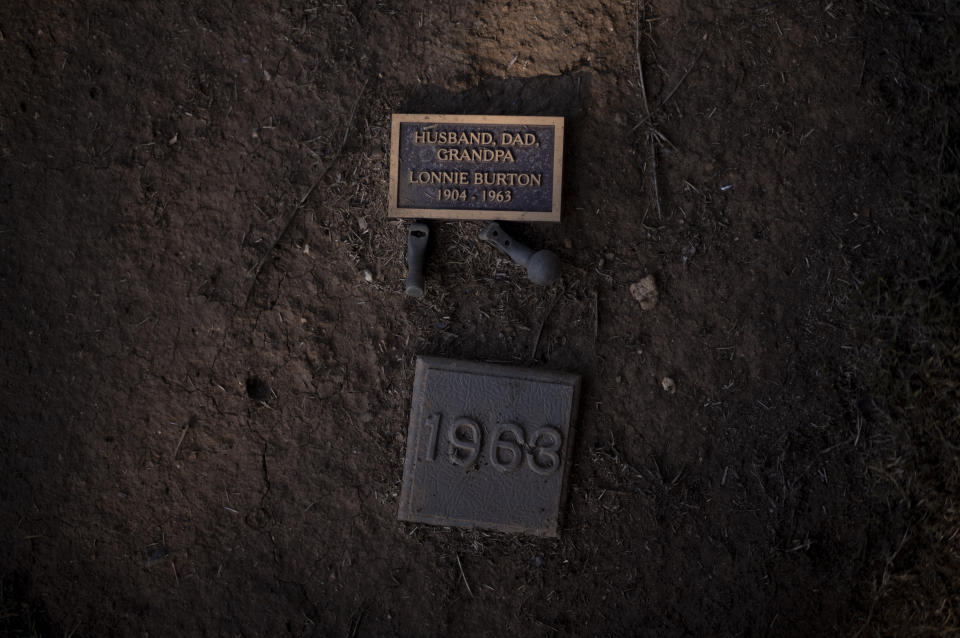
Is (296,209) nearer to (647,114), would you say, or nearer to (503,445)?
(503,445)

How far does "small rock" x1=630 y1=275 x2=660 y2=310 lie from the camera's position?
280cm

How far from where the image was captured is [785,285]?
2795mm

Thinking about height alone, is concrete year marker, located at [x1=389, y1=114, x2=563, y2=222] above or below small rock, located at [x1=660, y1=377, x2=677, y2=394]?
above

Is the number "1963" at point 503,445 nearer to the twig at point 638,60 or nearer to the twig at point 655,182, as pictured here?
the twig at point 655,182

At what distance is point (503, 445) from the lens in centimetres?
280

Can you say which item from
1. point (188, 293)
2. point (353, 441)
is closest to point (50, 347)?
point (188, 293)

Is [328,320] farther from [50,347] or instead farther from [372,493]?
[50,347]

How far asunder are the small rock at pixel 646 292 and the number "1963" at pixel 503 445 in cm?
80

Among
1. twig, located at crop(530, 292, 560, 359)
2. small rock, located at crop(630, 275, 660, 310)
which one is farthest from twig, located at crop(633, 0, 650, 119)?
twig, located at crop(530, 292, 560, 359)

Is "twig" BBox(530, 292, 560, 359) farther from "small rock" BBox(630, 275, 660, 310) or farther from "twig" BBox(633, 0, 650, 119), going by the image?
"twig" BBox(633, 0, 650, 119)

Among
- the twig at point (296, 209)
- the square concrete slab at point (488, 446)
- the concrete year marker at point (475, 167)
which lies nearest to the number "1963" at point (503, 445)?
the square concrete slab at point (488, 446)


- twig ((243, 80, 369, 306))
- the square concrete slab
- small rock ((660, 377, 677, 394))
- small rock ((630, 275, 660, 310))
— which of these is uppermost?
twig ((243, 80, 369, 306))

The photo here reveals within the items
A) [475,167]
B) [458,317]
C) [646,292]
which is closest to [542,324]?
[458,317]

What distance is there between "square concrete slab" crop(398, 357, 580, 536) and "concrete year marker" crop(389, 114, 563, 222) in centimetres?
81
